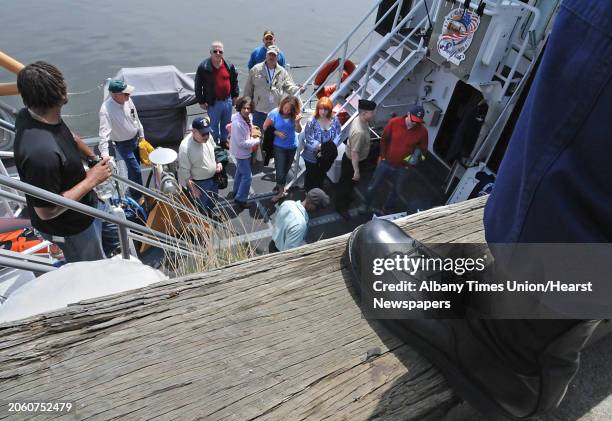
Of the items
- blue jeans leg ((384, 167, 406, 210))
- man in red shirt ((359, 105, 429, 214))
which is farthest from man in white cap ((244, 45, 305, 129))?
blue jeans leg ((384, 167, 406, 210))

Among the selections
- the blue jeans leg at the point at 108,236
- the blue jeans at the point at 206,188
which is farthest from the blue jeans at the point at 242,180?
the blue jeans leg at the point at 108,236

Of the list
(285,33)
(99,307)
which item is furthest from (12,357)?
(285,33)

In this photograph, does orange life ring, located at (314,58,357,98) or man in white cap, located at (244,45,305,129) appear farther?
orange life ring, located at (314,58,357,98)

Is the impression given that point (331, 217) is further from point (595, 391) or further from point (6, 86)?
point (595, 391)

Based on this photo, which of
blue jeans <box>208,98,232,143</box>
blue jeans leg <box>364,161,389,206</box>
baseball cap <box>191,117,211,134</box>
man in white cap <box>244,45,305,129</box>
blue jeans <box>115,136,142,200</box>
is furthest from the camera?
blue jeans <box>208,98,232,143</box>

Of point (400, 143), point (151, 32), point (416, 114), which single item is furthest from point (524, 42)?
point (151, 32)

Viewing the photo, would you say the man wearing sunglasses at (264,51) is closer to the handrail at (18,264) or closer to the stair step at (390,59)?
the stair step at (390,59)

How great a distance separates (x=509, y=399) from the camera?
3.12ft

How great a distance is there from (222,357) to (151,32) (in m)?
16.4

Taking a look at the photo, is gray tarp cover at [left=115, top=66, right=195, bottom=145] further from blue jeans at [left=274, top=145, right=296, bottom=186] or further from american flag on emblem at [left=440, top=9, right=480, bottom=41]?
american flag on emblem at [left=440, top=9, right=480, bottom=41]

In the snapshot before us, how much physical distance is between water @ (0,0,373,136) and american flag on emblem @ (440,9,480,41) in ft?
22.1

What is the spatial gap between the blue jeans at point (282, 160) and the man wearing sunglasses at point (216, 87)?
1629mm

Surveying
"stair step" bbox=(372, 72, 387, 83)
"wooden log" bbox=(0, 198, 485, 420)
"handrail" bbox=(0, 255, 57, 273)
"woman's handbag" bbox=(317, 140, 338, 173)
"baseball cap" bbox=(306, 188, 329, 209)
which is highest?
"wooden log" bbox=(0, 198, 485, 420)

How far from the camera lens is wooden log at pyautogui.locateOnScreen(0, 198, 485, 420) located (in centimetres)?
92
